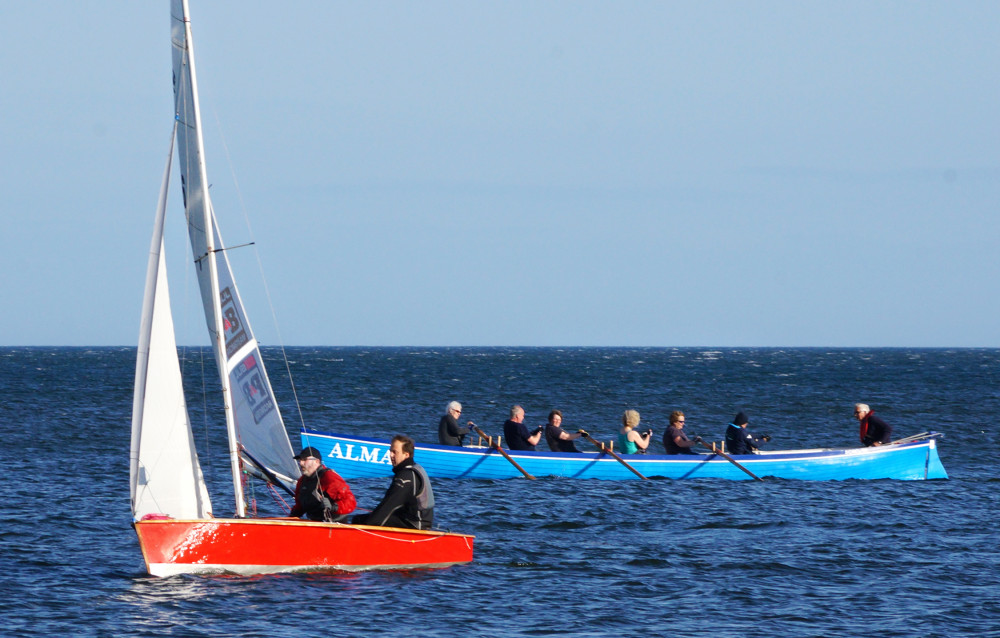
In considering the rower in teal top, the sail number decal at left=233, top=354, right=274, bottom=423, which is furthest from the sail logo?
the sail number decal at left=233, top=354, right=274, bottom=423

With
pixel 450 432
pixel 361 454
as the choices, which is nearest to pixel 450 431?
pixel 450 432

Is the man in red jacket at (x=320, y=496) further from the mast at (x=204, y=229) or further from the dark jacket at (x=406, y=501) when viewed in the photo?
the mast at (x=204, y=229)

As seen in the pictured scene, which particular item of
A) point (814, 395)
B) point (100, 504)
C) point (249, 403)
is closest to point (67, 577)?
point (249, 403)

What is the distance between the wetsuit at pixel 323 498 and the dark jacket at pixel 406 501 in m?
0.37

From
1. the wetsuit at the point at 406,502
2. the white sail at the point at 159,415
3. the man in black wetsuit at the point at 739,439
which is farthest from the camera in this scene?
the man in black wetsuit at the point at 739,439

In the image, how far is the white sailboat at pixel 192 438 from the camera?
13.3 metres

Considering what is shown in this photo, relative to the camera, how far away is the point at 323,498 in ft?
46.5

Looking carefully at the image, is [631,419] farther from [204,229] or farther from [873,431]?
[204,229]

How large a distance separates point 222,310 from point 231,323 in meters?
0.19

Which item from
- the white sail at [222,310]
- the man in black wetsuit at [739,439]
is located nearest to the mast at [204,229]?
the white sail at [222,310]

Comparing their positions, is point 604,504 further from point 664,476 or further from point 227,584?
point 227,584

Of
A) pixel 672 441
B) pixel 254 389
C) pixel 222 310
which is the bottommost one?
pixel 672 441

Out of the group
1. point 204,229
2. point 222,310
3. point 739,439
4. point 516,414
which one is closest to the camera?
point 204,229

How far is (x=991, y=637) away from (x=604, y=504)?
9.44m
